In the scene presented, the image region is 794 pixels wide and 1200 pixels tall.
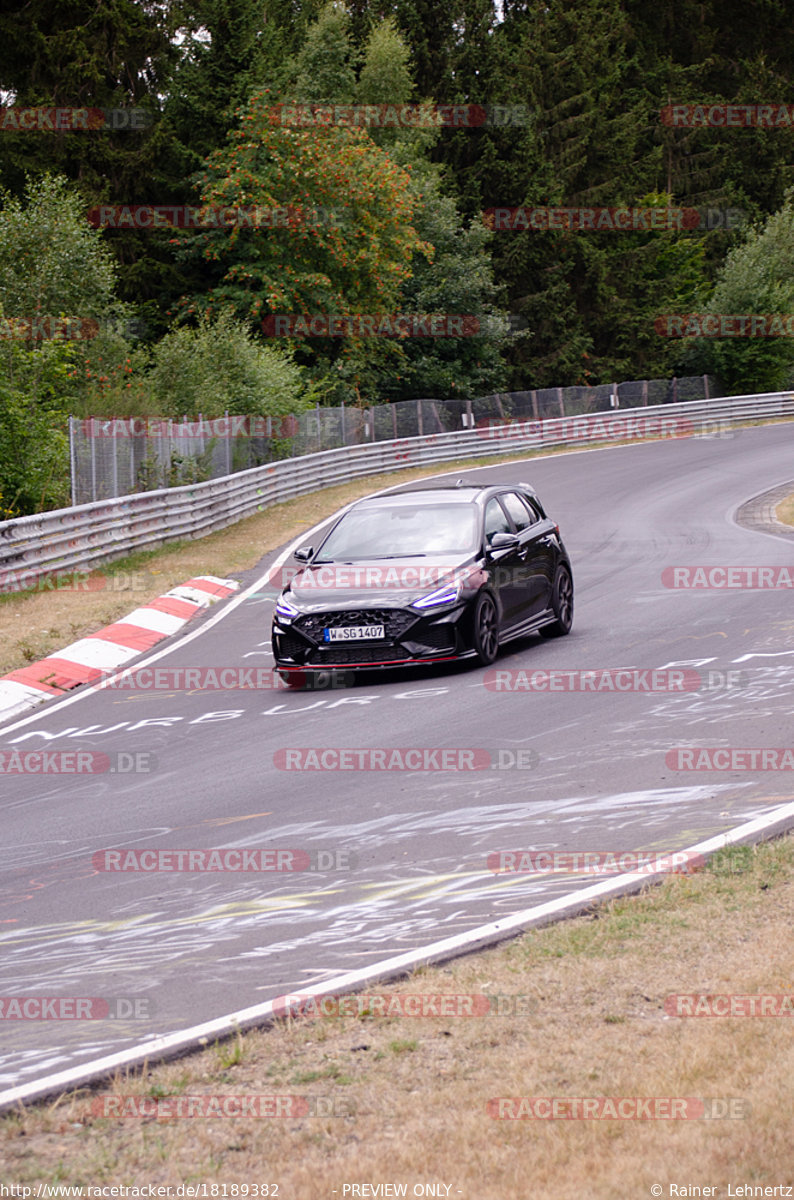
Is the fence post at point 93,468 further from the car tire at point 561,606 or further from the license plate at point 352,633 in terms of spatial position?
the license plate at point 352,633

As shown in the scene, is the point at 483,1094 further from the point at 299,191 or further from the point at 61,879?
the point at 299,191

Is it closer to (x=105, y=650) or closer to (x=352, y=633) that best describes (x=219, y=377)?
(x=105, y=650)

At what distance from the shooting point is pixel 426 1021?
15.0ft

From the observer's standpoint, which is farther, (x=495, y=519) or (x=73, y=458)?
(x=73, y=458)

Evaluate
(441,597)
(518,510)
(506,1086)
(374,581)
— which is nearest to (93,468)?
(518,510)

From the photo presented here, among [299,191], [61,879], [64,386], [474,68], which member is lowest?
[61,879]

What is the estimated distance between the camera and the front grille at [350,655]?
11.8m

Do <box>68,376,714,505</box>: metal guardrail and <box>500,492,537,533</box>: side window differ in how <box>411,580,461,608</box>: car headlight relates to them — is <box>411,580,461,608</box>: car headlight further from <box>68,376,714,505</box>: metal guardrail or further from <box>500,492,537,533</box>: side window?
<box>68,376,714,505</box>: metal guardrail

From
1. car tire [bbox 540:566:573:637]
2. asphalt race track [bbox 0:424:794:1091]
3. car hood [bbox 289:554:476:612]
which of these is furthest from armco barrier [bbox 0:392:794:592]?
car tire [bbox 540:566:573:637]

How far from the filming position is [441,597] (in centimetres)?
1186

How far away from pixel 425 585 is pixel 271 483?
1957cm

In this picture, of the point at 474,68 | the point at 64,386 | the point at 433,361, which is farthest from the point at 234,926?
the point at 474,68

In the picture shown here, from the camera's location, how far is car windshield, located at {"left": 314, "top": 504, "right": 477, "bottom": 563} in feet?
42.3

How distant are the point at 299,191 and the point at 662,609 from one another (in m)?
33.1
